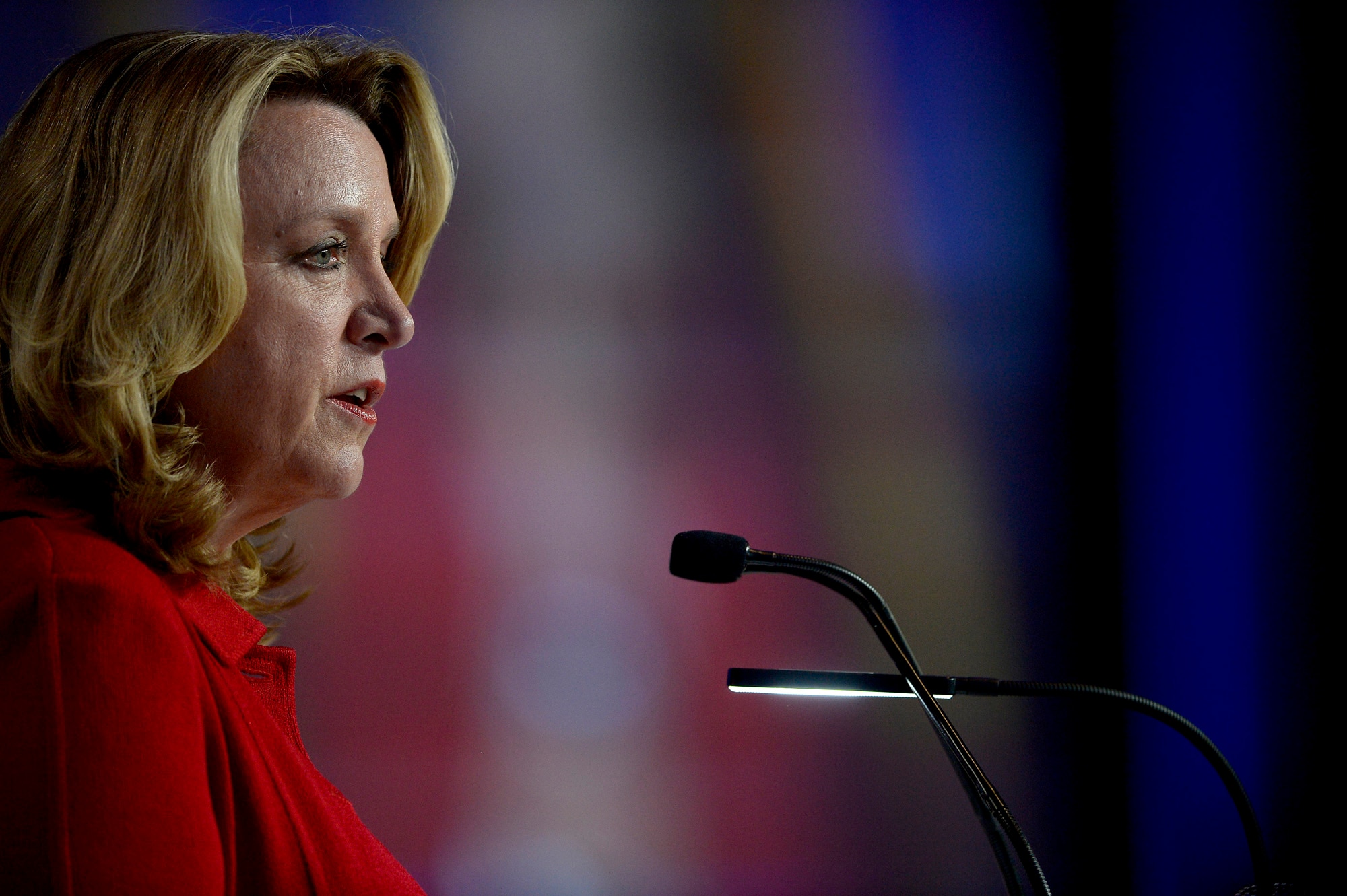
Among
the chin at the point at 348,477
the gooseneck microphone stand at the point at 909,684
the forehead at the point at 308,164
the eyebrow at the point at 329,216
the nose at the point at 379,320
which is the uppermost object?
the forehead at the point at 308,164

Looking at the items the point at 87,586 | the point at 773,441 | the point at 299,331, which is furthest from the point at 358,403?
the point at 773,441

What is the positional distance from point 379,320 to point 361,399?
0.28 feet

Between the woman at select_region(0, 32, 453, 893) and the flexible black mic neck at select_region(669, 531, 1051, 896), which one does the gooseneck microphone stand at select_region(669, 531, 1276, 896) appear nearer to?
the flexible black mic neck at select_region(669, 531, 1051, 896)

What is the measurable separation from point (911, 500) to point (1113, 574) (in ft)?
1.31

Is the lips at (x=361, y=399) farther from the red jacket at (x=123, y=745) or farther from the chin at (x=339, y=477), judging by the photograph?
the red jacket at (x=123, y=745)

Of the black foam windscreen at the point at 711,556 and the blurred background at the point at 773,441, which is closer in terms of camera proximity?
the black foam windscreen at the point at 711,556

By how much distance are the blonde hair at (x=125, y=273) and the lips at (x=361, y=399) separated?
0.45 ft

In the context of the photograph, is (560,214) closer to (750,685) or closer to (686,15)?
(686,15)

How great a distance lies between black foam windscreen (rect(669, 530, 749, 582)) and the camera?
796 mm

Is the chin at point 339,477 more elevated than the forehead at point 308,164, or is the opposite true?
the forehead at point 308,164

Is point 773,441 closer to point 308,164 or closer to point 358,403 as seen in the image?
point 358,403

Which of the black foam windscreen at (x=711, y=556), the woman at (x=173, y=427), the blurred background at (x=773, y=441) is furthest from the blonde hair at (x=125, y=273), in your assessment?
the blurred background at (x=773, y=441)

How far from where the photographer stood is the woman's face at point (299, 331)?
856 mm

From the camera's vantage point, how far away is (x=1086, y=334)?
5.87 feet
